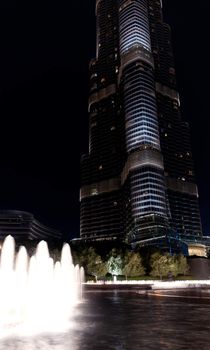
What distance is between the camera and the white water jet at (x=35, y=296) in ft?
63.6

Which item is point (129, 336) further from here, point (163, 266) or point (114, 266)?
point (163, 266)

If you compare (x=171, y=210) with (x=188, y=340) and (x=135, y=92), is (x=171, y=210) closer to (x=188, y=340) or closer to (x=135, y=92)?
(x=135, y=92)

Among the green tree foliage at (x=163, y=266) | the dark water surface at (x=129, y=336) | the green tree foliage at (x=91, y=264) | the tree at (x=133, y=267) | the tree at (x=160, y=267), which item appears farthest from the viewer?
the green tree foliage at (x=163, y=266)

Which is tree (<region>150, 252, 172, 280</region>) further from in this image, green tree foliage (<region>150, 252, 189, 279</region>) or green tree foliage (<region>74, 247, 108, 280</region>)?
green tree foliage (<region>74, 247, 108, 280</region>)

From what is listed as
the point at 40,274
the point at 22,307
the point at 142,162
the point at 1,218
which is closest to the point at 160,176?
the point at 142,162

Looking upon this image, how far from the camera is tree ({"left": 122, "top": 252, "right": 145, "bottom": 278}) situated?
88312mm

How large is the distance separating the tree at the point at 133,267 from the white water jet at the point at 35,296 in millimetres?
31124

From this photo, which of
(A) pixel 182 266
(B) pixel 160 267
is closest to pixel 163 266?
(B) pixel 160 267

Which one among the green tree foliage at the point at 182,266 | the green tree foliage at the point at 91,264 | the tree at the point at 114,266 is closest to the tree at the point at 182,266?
the green tree foliage at the point at 182,266

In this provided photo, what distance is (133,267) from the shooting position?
291ft

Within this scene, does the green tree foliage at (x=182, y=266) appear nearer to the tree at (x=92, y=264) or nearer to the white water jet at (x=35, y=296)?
the tree at (x=92, y=264)

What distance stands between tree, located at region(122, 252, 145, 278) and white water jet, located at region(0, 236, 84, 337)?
3112cm

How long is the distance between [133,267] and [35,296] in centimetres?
5454

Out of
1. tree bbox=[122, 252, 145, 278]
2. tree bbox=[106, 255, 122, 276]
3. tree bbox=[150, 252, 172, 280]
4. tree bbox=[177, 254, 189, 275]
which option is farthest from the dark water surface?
tree bbox=[177, 254, 189, 275]
